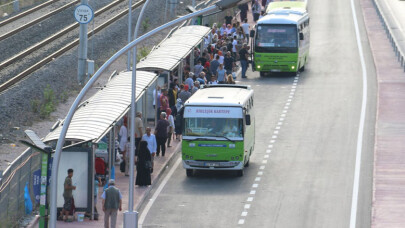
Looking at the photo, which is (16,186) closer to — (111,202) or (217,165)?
(111,202)

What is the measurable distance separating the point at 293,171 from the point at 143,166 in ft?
16.8

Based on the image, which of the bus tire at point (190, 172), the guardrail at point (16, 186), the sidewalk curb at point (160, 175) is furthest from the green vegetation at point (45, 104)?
the guardrail at point (16, 186)

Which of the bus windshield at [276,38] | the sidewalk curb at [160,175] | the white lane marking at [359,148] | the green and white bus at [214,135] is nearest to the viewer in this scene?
the white lane marking at [359,148]

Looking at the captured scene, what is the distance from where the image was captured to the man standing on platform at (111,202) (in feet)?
87.3

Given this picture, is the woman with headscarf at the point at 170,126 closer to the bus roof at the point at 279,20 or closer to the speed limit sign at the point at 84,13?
the speed limit sign at the point at 84,13

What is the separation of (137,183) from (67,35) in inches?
1077

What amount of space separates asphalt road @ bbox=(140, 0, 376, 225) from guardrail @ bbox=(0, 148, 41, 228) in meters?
3.08

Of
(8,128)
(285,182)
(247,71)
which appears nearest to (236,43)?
(247,71)

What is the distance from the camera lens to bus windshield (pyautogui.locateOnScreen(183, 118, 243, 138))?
3266 cm

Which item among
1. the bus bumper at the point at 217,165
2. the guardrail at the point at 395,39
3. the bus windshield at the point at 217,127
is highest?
the bus windshield at the point at 217,127

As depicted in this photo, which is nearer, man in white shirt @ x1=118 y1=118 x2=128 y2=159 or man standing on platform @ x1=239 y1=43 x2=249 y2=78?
man in white shirt @ x1=118 y1=118 x2=128 y2=159

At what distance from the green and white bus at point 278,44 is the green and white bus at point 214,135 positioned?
1751 centimetres

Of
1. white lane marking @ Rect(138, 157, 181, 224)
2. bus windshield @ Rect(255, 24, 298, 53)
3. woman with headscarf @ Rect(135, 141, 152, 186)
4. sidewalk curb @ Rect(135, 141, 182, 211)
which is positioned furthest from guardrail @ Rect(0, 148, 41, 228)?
bus windshield @ Rect(255, 24, 298, 53)

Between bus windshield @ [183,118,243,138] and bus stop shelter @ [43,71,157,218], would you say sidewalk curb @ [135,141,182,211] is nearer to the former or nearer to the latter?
bus stop shelter @ [43,71,157,218]
